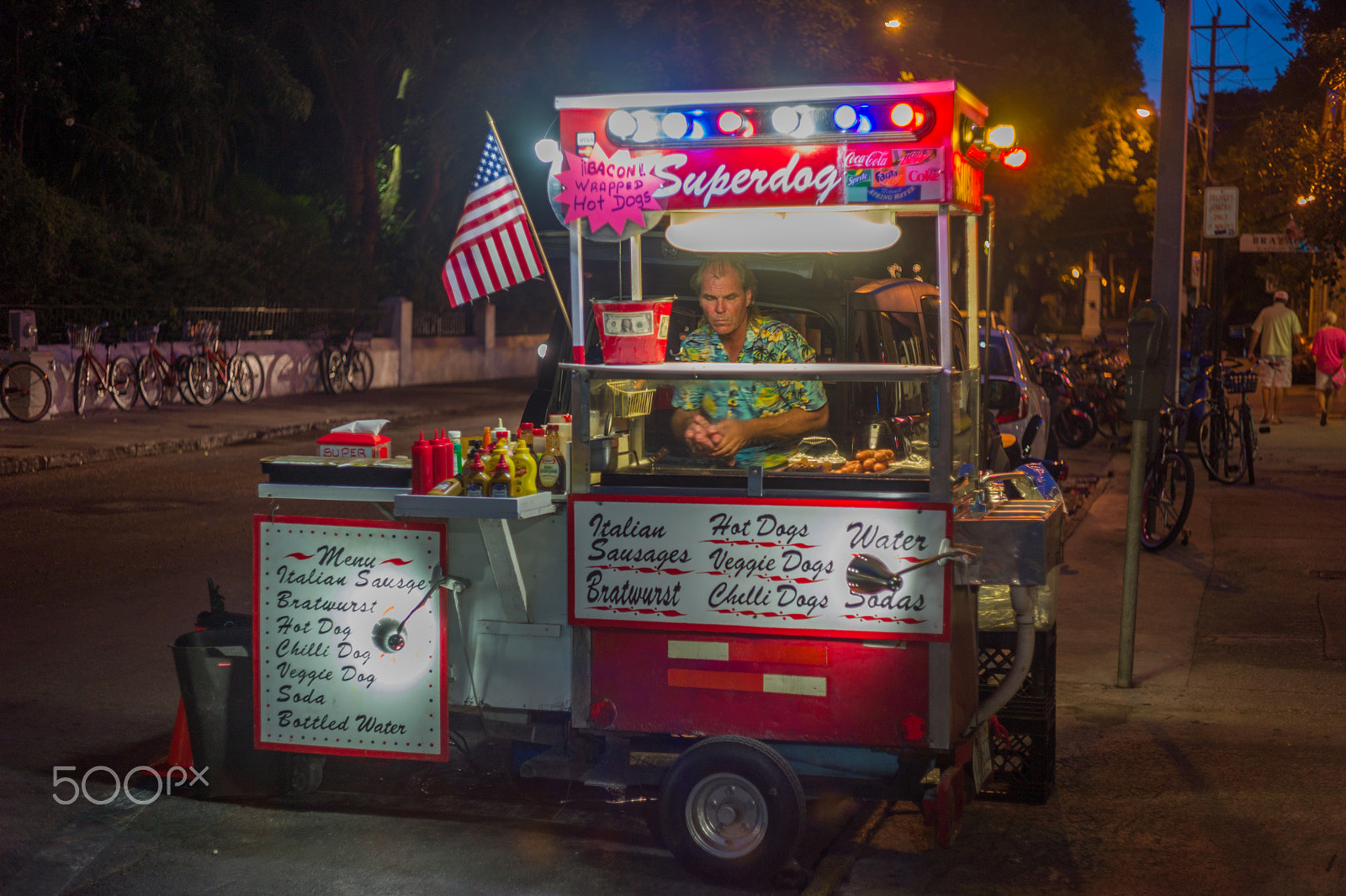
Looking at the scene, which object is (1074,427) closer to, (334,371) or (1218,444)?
(1218,444)

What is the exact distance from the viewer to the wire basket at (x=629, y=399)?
4902 millimetres

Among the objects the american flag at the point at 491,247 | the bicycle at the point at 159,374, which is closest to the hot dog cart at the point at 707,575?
the american flag at the point at 491,247

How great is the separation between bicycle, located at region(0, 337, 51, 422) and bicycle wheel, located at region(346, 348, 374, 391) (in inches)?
310

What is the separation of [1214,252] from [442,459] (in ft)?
68.7

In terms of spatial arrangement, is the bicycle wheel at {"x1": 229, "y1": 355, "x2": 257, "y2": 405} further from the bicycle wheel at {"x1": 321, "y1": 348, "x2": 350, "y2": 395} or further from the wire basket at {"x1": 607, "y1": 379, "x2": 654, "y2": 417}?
the wire basket at {"x1": 607, "y1": 379, "x2": 654, "y2": 417}

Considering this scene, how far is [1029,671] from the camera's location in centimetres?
514

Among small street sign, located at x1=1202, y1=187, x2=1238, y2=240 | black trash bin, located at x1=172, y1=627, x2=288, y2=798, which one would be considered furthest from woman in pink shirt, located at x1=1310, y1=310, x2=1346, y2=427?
black trash bin, located at x1=172, y1=627, x2=288, y2=798

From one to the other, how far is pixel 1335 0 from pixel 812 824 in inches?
1147

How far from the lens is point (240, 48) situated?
2547cm

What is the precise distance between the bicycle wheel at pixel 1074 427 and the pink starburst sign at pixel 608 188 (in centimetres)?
1468

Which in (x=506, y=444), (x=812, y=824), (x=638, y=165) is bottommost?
(x=812, y=824)

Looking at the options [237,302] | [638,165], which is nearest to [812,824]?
[638,165]

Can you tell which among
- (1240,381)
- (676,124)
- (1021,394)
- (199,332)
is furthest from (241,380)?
(676,124)

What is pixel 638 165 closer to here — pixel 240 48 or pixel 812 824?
pixel 812 824
